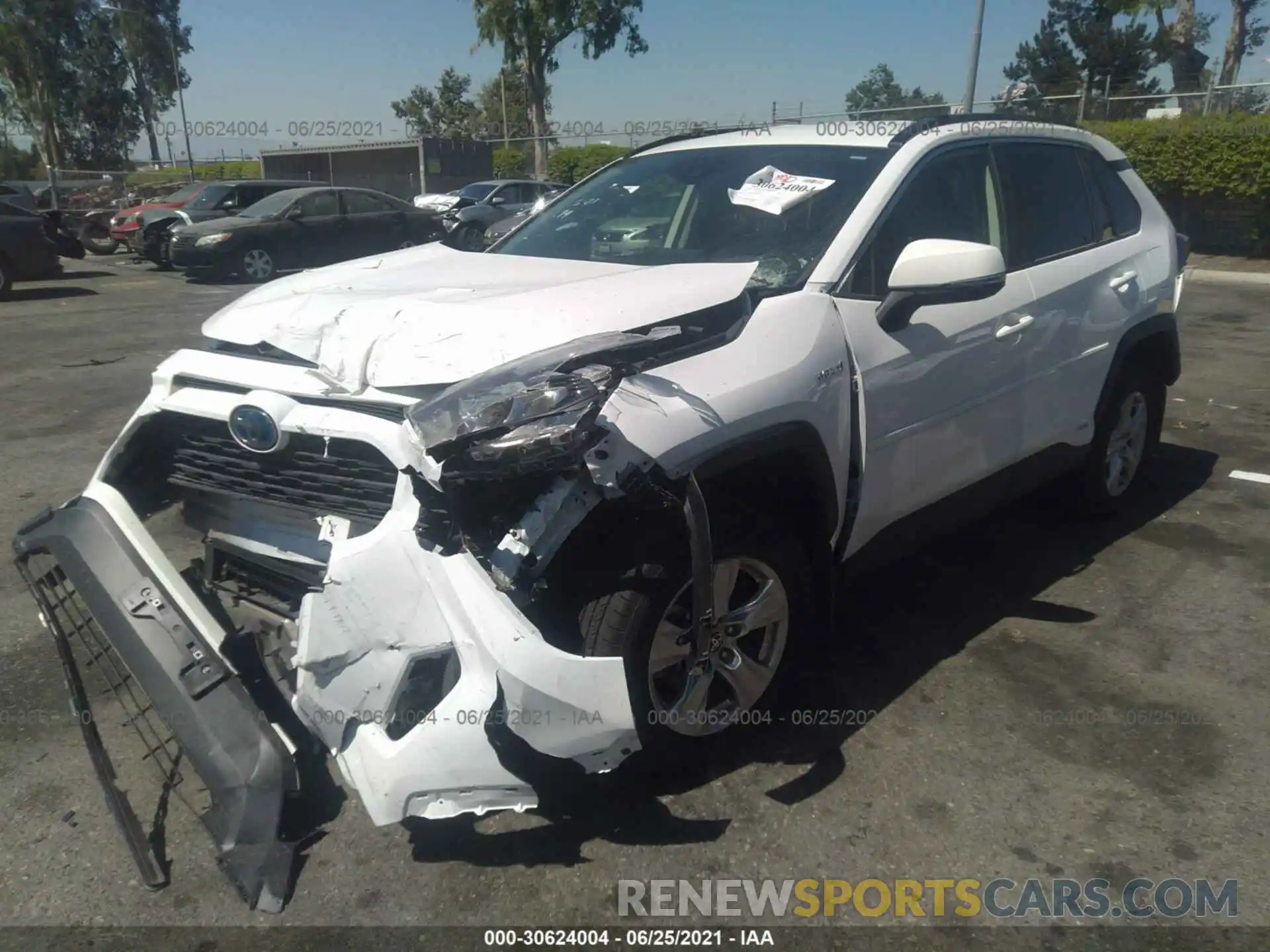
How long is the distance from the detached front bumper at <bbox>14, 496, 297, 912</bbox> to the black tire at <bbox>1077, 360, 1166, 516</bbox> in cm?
378

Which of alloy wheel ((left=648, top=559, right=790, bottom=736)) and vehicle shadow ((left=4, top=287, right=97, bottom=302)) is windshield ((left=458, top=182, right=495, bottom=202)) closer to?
vehicle shadow ((left=4, top=287, right=97, bottom=302))

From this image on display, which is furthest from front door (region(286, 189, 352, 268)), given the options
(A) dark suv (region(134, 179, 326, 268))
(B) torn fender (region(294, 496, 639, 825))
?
(B) torn fender (region(294, 496, 639, 825))

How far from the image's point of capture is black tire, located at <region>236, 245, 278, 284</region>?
49.4 ft

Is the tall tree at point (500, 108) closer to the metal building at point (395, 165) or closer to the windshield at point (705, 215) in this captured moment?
the metal building at point (395, 165)

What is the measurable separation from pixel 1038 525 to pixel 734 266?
272 cm

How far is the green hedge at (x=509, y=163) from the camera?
38.4 metres

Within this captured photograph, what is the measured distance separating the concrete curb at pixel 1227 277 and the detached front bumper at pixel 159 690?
15.9 m

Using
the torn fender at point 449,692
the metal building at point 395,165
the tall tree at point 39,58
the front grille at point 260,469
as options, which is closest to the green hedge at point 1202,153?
the front grille at point 260,469

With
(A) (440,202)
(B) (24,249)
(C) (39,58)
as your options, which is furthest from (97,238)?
(C) (39,58)

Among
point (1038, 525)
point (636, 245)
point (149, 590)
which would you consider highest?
point (636, 245)

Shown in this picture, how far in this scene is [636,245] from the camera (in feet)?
12.0

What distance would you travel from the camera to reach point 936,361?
10.9ft

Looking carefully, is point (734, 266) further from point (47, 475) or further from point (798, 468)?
point (47, 475)

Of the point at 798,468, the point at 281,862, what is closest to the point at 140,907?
the point at 281,862
